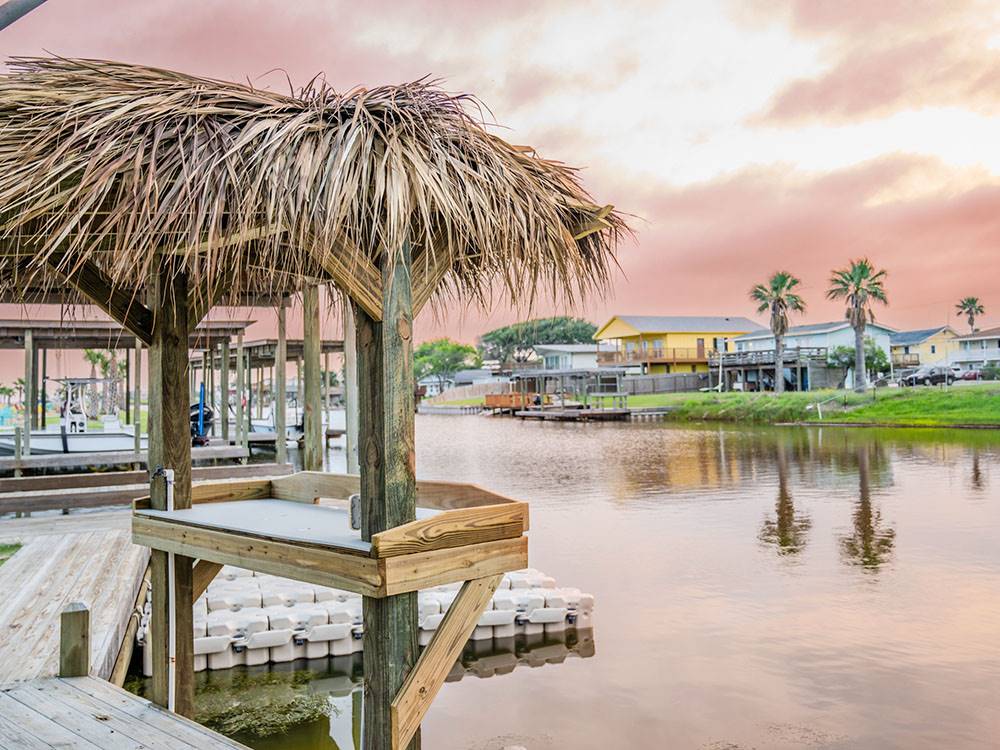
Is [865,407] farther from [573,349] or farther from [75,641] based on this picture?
[75,641]

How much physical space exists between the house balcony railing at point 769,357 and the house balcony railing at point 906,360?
11359 millimetres

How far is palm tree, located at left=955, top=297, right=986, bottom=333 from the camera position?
80500mm

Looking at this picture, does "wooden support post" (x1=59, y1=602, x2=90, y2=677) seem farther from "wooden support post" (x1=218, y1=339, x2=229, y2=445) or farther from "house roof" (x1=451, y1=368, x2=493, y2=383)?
"house roof" (x1=451, y1=368, x2=493, y2=383)

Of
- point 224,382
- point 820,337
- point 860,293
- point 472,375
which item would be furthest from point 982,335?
point 224,382

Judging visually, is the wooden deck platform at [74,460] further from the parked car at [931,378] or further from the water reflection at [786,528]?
the parked car at [931,378]

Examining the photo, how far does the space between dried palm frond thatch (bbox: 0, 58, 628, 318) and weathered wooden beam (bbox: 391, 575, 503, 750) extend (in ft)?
5.13

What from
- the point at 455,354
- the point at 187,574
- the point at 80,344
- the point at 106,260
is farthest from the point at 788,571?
the point at 455,354

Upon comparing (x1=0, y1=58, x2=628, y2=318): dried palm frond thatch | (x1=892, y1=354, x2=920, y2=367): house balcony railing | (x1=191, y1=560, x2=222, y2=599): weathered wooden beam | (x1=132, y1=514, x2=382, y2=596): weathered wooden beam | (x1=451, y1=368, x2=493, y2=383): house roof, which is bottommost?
(x1=191, y1=560, x2=222, y2=599): weathered wooden beam

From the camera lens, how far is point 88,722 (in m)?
4.07

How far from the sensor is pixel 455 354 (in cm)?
10144

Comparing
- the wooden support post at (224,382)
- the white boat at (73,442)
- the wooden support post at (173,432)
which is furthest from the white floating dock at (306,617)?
the wooden support post at (224,382)

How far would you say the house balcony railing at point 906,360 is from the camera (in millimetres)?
68312

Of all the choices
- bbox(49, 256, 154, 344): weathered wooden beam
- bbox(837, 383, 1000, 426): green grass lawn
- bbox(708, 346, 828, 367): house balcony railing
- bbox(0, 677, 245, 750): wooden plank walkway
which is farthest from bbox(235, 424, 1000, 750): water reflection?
bbox(708, 346, 828, 367): house balcony railing

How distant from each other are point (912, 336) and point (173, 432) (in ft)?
263
